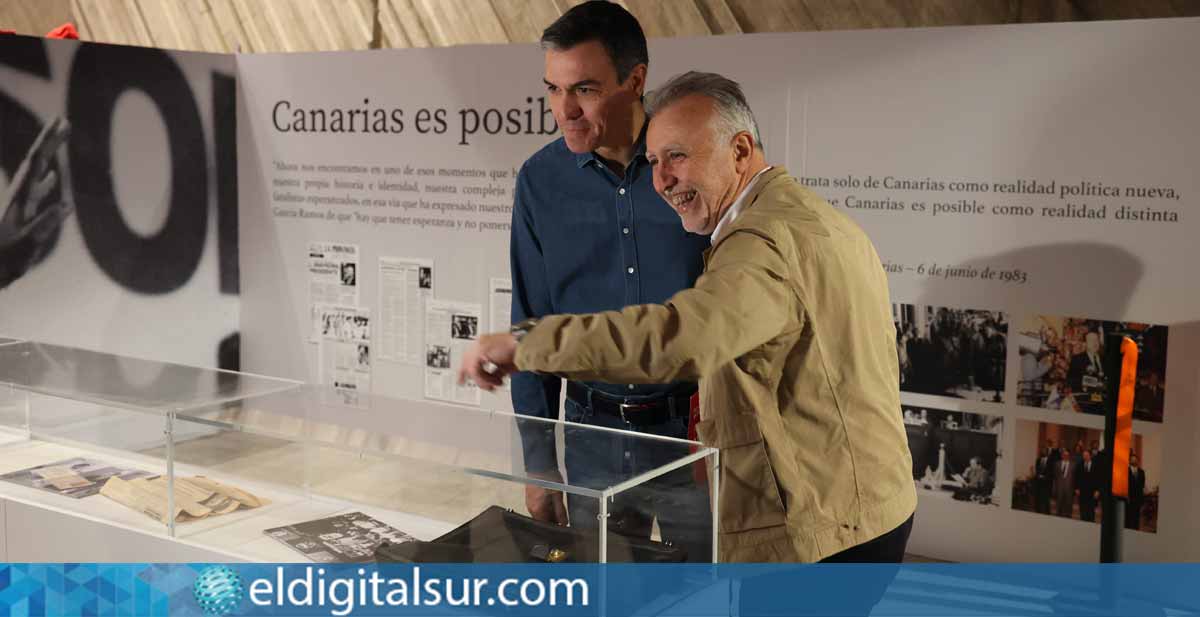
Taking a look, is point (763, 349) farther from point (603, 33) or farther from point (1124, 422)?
point (1124, 422)

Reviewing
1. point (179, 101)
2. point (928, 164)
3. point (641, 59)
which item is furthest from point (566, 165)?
point (179, 101)

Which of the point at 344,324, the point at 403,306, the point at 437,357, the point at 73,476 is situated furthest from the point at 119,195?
the point at 73,476

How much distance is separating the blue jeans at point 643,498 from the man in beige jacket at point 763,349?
47 millimetres

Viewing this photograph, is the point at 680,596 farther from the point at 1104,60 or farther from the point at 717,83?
the point at 1104,60

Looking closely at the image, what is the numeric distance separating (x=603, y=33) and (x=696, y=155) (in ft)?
2.69

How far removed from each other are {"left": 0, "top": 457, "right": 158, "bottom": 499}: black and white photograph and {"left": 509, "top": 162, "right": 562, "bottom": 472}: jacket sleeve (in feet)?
2.68

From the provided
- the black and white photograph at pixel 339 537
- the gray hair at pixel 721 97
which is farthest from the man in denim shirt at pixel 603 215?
the gray hair at pixel 721 97

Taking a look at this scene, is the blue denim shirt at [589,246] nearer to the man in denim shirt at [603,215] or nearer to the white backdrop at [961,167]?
the man in denim shirt at [603,215]

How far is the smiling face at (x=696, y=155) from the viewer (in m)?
1.80

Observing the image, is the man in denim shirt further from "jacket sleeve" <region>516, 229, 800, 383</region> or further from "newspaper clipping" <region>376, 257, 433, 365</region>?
"newspaper clipping" <region>376, 257, 433, 365</region>

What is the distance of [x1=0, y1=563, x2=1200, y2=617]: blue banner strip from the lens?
1.71 m

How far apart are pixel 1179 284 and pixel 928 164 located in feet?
3.17

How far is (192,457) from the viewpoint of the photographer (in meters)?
2.23

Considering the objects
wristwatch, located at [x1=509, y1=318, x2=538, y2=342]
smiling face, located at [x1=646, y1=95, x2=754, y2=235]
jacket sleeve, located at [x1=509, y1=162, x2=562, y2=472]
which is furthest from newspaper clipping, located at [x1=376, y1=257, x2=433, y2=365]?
wristwatch, located at [x1=509, y1=318, x2=538, y2=342]
